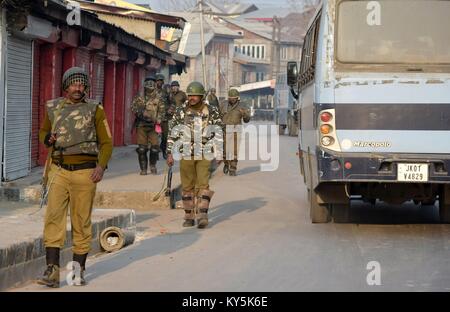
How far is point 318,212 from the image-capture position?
14.3 metres

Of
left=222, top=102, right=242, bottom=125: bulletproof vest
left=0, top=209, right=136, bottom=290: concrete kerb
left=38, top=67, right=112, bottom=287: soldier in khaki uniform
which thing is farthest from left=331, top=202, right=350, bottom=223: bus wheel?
left=222, top=102, right=242, bottom=125: bulletproof vest

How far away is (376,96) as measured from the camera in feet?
40.8

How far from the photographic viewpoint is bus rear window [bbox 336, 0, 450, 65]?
12578 millimetres

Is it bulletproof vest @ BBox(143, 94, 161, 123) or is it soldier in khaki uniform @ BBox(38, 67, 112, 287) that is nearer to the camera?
soldier in khaki uniform @ BBox(38, 67, 112, 287)

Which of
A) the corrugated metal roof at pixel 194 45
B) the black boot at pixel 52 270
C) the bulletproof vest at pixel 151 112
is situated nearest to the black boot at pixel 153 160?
the bulletproof vest at pixel 151 112

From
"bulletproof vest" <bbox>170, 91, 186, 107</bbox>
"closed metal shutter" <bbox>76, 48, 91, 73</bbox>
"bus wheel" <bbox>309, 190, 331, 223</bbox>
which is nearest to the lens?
"bus wheel" <bbox>309, 190, 331, 223</bbox>

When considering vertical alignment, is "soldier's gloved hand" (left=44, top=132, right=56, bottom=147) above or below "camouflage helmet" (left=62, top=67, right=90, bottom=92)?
below

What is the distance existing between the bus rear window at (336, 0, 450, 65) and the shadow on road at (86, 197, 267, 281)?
9.96 ft

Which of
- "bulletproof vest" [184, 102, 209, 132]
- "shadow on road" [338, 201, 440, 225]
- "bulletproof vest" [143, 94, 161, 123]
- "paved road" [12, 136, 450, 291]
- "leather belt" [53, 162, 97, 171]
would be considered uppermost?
"bulletproof vest" [143, 94, 161, 123]

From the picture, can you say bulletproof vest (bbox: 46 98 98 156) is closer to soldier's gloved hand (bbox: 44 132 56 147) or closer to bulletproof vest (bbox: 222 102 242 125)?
soldier's gloved hand (bbox: 44 132 56 147)

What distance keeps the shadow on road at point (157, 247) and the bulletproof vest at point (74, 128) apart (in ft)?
4.34

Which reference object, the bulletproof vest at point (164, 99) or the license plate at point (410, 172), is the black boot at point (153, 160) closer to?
the bulletproof vest at point (164, 99)

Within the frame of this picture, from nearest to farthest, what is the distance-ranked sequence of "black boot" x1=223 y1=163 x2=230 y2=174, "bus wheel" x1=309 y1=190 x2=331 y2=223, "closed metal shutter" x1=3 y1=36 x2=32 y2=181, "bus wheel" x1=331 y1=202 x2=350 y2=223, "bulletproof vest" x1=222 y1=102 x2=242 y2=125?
"bus wheel" x1=309 y1=190 x2=331 y2=223
"bus wheel" x1=331 y1=202 x2=350 y2=223
"closed metal shutter" x1=3 y1=36 x2=32 y2=181
"bulletproof vest" x1=222 y1=102 x2=242 y2=125
"black boot" x1=223 y1=163 x2=230 y2=174
